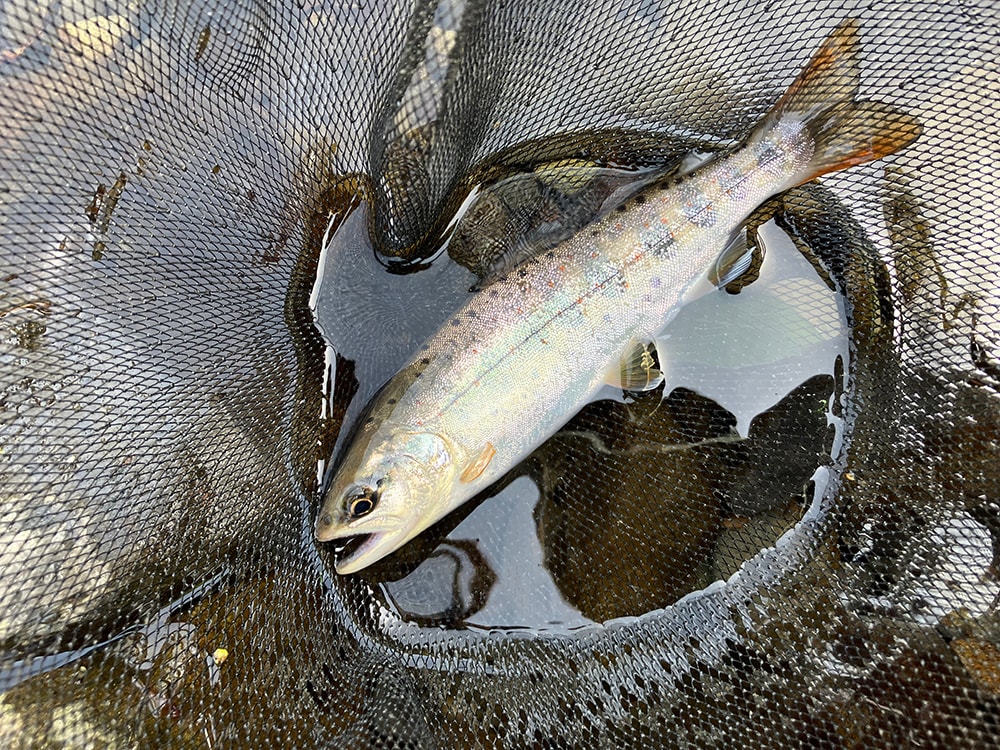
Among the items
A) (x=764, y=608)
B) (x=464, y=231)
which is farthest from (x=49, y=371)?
(x=764, y=608)

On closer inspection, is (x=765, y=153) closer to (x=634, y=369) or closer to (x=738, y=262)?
(x=738, y=262)

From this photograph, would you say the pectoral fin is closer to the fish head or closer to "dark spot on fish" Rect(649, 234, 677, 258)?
"dark spot on fish" Rect(649, 234, 677, 258)

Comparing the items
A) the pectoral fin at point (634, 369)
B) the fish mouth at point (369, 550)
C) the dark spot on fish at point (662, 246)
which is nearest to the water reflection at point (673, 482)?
the pectoral fin at point (634, 369)

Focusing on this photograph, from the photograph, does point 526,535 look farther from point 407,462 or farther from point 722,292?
point 722,292

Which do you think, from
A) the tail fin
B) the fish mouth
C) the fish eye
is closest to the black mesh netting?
the tail fin

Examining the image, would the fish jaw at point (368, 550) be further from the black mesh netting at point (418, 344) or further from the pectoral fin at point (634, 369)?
the pectoral fin at point (634, 369)

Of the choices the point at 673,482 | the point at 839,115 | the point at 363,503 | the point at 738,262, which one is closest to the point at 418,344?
the point at 363,503
